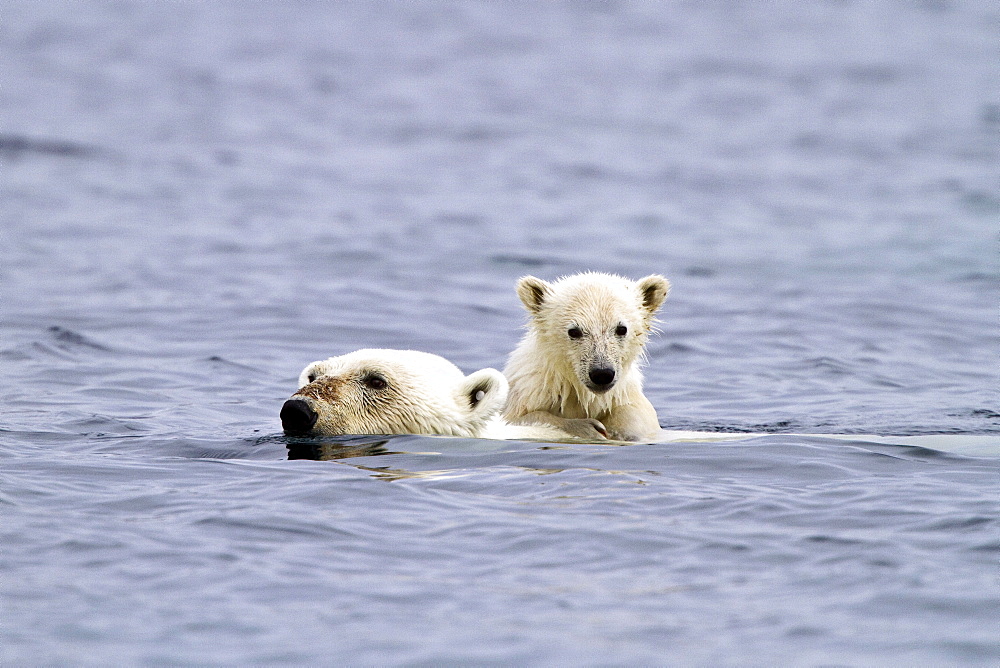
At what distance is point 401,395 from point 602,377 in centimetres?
156

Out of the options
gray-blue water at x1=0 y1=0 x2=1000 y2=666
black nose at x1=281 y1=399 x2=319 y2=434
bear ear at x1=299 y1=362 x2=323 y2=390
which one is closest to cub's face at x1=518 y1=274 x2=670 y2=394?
gray-blue water at x1=0 y1=0 x2=1000 y2=666

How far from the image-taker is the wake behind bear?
814cm

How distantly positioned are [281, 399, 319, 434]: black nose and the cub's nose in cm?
214

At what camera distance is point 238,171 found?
23.6 metres

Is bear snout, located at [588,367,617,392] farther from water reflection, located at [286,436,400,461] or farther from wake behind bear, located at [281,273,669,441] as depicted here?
water reflection, located at [286,436,400,461]

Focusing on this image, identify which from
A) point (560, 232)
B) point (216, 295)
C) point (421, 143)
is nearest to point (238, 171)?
point (421, 143)

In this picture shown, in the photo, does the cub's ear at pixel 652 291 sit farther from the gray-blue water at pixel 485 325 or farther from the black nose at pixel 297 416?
the black nose at pixel 297 416

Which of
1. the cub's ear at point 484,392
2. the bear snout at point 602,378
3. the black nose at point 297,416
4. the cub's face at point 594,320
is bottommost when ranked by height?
the black nose at point 297,416

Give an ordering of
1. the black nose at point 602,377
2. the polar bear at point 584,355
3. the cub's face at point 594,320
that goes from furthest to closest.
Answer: the polar bear at point 584,355
the cub's face at point 594,320
the black nose at point 602,377

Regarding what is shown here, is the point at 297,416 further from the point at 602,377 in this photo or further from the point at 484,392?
the point at 602,377

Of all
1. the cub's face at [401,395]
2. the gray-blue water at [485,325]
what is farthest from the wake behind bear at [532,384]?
the gray-blue water at [485,325]

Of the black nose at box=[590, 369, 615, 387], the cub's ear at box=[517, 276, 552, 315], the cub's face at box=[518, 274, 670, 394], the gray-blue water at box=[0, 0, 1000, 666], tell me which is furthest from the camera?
the cub's ear at box=[517, 276, 552, 315]

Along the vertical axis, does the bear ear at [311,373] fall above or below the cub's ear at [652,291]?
below

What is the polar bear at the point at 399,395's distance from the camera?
805 centimetres
